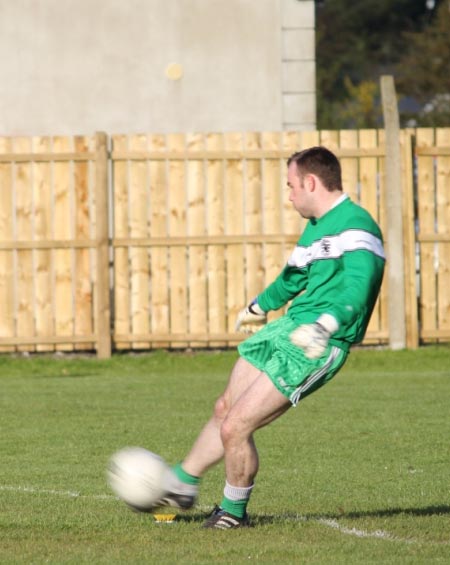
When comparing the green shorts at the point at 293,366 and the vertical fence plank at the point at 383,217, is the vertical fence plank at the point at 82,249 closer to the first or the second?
the vertical fence plank at the point at 383,217

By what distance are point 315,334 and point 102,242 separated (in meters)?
9.96

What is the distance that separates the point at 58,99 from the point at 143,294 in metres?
3.94

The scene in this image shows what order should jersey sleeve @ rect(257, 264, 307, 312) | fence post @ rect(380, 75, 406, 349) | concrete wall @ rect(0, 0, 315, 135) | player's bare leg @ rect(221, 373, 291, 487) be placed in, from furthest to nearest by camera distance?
1. concrete wall @ rect(0, 0, 315, 135)
2. fence post @ rect(380, 75, 406, 349)
3. jersey sleeve @ rect(257, 264, 307, 312)
4. player's bare leg @ rect(221, 373, 291, 487)

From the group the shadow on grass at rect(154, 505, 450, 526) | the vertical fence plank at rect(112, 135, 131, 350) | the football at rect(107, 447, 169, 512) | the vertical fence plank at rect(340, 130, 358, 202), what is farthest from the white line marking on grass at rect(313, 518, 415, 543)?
the vertical fence plank at rect(340, 130, 358, 202)

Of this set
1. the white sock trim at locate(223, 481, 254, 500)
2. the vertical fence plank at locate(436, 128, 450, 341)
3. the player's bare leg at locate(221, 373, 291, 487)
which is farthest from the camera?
the vertical fence plank at locate(436, 128, 450, 341)

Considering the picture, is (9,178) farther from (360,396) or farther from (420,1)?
(420,1)

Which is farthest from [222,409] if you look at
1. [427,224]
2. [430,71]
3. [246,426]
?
[430,71]

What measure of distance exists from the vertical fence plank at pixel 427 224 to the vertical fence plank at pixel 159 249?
2843 mm

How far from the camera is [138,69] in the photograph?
1903cm

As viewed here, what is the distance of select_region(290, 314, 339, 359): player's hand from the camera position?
637cm

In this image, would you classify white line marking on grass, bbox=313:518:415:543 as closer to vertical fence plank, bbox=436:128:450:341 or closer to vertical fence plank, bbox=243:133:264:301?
vertical fence plank, bbox=243:133:264:301

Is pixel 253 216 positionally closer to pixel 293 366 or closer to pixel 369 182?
pixel 369 182

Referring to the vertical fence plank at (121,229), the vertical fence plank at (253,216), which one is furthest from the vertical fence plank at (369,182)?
the vertical fence plank at (121,229)

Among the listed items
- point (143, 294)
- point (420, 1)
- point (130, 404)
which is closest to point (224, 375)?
point (143, 294)
